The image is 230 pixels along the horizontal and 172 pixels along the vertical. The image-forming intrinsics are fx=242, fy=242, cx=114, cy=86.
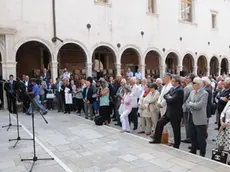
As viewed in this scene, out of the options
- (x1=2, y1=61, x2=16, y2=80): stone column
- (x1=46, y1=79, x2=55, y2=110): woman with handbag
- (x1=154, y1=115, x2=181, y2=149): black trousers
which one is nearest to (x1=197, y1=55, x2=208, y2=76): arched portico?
(x1=46, y1=79, x2=55, y2=110): woman with handbag

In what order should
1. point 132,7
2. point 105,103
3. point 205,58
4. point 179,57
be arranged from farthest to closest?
point 205,58, point 179,57, point 132,7, point 105,103

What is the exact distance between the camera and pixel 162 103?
18.7ft

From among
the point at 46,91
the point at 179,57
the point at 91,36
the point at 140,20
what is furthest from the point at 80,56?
the point at 179,57

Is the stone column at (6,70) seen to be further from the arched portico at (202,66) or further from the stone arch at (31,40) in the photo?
the arched portico at (202,66)

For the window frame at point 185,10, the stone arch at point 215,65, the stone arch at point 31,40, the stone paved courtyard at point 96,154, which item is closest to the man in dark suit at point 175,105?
the stone paved courtyard at point 96,154

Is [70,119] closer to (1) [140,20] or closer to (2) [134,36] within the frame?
(2) [134,36]

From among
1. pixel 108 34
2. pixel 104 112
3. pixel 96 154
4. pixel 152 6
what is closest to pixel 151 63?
pixel 152 6

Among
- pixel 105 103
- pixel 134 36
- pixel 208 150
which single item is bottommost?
pixel 208 150

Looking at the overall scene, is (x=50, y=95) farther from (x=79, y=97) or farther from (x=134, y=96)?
(x=134, y=96)

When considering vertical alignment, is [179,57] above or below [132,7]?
below

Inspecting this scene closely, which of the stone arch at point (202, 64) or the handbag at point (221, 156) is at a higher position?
the stone arch at point (202, 64)

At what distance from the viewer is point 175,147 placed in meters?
5.44

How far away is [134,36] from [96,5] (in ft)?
10.9

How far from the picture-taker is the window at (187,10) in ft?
64.5
